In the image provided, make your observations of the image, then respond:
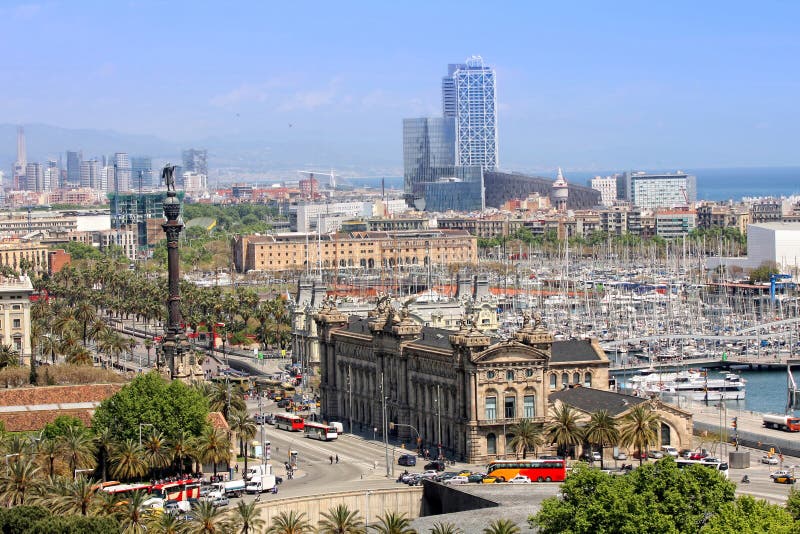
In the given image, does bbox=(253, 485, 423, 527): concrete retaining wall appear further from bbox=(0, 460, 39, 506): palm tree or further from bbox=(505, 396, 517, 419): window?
bbox=(505, 396, 517, 419): window

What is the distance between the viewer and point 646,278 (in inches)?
7815

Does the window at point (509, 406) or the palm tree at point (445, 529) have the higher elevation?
the window at point (509, 406)

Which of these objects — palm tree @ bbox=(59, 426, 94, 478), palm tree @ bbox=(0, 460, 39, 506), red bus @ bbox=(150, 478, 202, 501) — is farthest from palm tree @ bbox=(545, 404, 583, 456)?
palm tree @ bbox=(0, 460, 39, 506)

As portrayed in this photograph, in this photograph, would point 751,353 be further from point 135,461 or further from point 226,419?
point 135,461

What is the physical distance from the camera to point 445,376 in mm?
81625

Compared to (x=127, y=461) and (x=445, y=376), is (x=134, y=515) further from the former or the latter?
(x=445, y=376)

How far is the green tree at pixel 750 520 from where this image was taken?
50697 millimetres

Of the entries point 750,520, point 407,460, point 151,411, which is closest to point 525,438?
point 407,460

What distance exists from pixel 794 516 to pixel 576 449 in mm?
23484

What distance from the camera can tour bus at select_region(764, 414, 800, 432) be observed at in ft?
295

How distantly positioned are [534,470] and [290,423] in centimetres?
2368

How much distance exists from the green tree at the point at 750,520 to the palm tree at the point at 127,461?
26342mm

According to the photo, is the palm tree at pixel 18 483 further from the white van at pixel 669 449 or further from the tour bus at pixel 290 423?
the tour bus at pixel 290 423

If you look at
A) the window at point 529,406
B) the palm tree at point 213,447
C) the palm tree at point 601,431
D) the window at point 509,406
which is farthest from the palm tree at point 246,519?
the window at point 529,406
